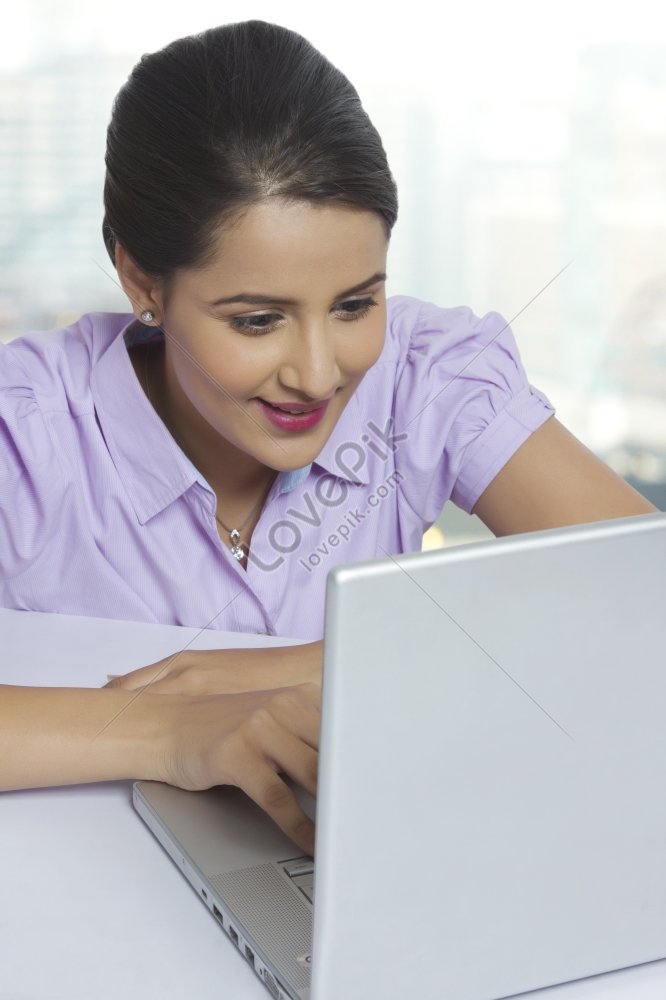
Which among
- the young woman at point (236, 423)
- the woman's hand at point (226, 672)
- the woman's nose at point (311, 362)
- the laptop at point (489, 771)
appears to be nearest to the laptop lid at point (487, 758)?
the laptop at point (489, 771)

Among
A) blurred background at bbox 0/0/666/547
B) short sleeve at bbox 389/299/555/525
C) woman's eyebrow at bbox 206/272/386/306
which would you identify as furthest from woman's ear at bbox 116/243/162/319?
blurred background at bbox 0/0/666/547

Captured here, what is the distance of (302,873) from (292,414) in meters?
0.55

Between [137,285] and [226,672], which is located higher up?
[137,285]

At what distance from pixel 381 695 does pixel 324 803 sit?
56 millimetres

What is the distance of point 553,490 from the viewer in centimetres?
135

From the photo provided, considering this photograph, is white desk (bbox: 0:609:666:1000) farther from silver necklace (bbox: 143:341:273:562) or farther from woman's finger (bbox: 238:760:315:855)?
silver necklace (bbox: 143:341:273:562)

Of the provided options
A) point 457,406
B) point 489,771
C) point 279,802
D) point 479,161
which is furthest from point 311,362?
point 479,161

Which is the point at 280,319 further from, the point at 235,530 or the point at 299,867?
the point at 299,867

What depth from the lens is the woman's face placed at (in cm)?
109

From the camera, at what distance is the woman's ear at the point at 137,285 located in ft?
4.01

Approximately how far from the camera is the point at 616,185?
11.8ft

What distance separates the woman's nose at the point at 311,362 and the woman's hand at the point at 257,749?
0.35 m

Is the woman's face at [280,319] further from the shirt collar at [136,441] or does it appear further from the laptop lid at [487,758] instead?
the laptop lid at [487,758]

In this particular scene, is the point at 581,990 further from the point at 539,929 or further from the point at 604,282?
the point at 604,282
